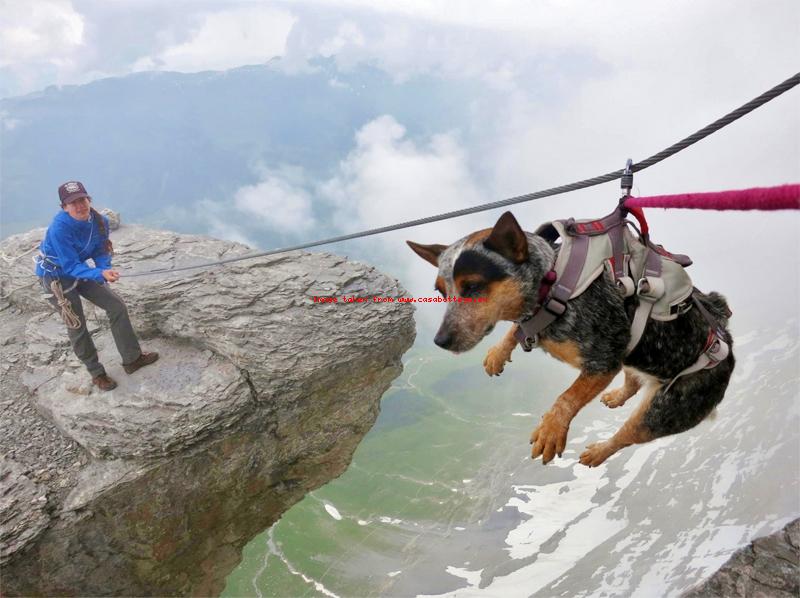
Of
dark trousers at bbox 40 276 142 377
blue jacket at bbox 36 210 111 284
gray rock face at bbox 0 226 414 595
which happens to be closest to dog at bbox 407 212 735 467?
blue jacket at bbox 36 210 111 284

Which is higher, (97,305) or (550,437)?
(97,305)

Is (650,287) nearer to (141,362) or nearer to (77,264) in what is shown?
(77,264)

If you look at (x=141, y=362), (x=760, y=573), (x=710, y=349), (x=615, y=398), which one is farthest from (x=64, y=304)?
(x=760, y=573)

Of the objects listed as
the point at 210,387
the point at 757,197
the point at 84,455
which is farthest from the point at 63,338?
the point at 757,197

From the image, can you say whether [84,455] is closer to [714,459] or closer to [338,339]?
[338,339]

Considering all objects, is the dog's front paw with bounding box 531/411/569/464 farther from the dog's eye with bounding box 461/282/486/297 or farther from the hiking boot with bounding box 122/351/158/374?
the hiking boot with bounding box 122/351/158/374

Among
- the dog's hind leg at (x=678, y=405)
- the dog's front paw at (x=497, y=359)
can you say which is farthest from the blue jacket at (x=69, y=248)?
the dog's hind leg at (x=678, y=405)

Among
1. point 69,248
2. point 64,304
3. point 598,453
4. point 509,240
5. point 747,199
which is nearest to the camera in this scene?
point 747,199
